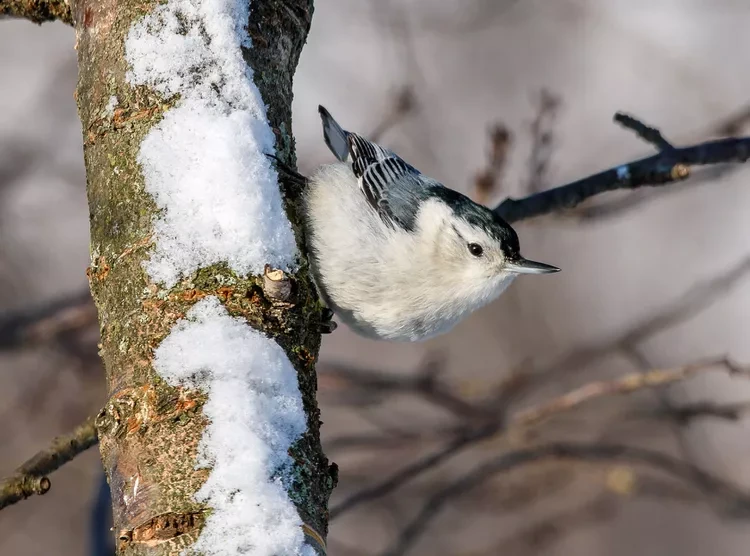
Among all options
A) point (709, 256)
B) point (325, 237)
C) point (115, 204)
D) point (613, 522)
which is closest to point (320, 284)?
point (325, 237)

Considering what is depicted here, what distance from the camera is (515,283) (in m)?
6.33

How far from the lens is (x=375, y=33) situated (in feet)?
21.9

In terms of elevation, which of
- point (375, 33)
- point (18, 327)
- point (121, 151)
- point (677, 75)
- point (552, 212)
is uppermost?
point (375, 33)

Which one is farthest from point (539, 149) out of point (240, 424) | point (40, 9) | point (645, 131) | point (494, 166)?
point (240, 424)

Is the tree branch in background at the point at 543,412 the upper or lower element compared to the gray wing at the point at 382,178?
lower

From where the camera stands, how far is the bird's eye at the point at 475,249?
2.46 meters

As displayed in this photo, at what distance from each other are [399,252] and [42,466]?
112cm

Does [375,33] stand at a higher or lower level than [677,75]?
higher

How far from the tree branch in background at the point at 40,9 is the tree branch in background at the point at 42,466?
1130 mm

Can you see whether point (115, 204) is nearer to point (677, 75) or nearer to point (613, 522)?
point (613, 522)

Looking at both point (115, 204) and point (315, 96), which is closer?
point (115, 204)

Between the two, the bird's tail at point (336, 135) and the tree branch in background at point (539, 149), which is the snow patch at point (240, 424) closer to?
the bird's tail at point (336, 135)

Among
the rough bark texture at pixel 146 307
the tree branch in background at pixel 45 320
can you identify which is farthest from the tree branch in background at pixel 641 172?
the tree branch in background at pixel 45 320

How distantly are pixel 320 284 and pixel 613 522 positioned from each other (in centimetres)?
477
